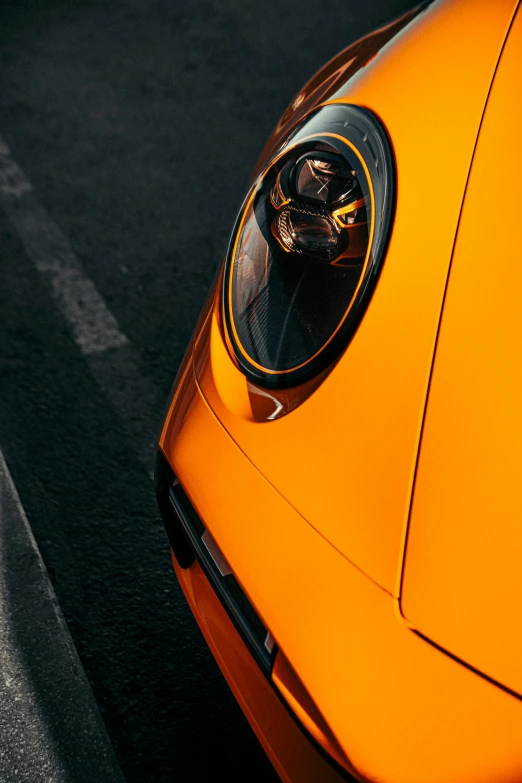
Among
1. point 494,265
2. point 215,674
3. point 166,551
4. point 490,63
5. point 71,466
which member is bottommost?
point 215,674

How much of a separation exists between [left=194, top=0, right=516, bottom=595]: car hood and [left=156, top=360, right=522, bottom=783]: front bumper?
0.03 metres

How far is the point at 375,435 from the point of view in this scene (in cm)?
110

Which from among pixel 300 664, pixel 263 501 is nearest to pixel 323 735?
pixel 300 664

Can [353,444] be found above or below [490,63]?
below

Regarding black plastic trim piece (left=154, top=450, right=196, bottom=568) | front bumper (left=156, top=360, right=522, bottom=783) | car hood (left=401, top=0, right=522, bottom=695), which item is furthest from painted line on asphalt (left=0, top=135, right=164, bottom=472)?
car hood (left=401, top=0, right=522, bottom=695)

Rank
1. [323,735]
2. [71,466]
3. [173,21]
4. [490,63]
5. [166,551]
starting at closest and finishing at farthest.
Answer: [323,735], [490,63], [166,551], [71,466], [173,21]

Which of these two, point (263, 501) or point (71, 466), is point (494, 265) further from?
point (71, 466)

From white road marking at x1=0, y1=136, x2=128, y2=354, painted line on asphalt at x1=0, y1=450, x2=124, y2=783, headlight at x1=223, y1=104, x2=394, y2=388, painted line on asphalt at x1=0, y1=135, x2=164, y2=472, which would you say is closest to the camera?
headlight at x1=223, y1=104, x2=394, y2=388

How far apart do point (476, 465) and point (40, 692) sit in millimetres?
1116

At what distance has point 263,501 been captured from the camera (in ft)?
3.75

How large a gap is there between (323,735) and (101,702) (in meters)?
0.81

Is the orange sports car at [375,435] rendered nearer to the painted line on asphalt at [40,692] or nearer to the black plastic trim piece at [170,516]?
the black plastic trim piece at [170,516]

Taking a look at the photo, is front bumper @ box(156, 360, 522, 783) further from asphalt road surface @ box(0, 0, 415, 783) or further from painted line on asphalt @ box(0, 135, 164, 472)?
painted line on asphalt @ box(0, 135, 164, 472)

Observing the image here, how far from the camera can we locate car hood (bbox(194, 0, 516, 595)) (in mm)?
1079
